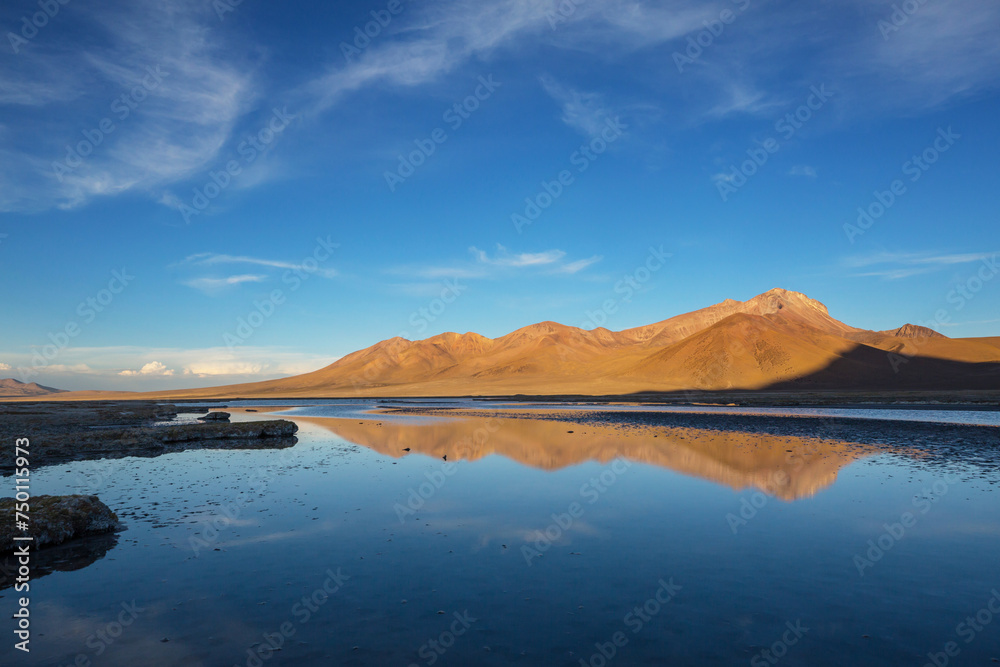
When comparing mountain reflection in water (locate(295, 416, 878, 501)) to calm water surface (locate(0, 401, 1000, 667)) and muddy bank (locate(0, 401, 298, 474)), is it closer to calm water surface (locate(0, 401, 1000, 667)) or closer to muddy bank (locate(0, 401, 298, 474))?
calm water surface (locate(0, 401, 1000, 667))

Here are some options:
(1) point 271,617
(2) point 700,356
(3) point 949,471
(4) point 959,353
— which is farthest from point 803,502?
(4) point 959,353

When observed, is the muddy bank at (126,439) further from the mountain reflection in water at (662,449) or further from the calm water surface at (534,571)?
the calm water surface at (534,571)

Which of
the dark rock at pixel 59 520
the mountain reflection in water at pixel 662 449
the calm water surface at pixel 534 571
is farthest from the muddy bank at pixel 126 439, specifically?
the dark rock at pixel 59 520

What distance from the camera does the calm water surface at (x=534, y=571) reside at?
27.3 ft

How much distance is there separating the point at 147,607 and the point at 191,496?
36.7ft

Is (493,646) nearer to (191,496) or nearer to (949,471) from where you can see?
(191,496)

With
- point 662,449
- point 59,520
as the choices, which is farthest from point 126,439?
point 662,449

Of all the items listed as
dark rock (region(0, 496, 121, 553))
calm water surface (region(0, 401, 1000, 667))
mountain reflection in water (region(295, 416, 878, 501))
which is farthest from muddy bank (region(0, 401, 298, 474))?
dark rock (region(0, 496, 121, 553))

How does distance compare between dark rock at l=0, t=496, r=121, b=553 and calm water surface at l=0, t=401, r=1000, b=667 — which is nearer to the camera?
calm water surface at l=0, t=401, r=1000, b=667

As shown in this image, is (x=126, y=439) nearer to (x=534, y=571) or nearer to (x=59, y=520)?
(x=59, y=520)

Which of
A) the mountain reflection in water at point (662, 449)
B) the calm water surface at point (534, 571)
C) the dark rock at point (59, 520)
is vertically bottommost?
the mountain reflection in water at point (662, 449)

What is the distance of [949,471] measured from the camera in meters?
23.7

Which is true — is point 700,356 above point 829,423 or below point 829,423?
above

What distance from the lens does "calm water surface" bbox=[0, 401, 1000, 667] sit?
8320mm
